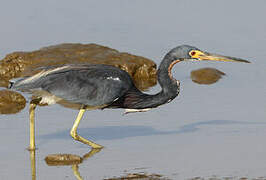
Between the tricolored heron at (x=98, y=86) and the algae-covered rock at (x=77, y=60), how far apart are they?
497 centimetres

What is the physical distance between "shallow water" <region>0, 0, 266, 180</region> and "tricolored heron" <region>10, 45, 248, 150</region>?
0.65 m

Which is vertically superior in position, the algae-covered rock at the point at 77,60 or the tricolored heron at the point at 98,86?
the algae-covered rock at the point at 77,60

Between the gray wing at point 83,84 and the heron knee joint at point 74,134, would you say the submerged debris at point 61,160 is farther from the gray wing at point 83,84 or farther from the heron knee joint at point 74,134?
the gray wing at point 83,84

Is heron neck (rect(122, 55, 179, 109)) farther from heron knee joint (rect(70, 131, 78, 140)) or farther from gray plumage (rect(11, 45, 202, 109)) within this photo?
heron knee joint (rect(70, 131, 78, 140))

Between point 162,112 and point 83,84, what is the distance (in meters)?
2.51

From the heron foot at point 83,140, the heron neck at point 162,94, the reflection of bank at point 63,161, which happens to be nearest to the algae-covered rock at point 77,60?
the heron neck at point 162,94

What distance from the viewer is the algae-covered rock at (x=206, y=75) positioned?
1854cm

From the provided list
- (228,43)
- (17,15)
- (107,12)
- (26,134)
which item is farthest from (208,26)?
(26,134)

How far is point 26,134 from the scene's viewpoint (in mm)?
14328

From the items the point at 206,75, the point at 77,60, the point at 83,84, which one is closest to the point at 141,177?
the point at 83,84

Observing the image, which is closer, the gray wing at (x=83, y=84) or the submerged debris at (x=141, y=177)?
the submerged debris at (x=141, y=177)

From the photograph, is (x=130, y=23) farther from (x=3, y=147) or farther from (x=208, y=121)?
(x=3, y=147)

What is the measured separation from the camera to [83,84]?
45.0 ft

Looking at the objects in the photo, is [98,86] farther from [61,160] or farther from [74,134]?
[61,160]
